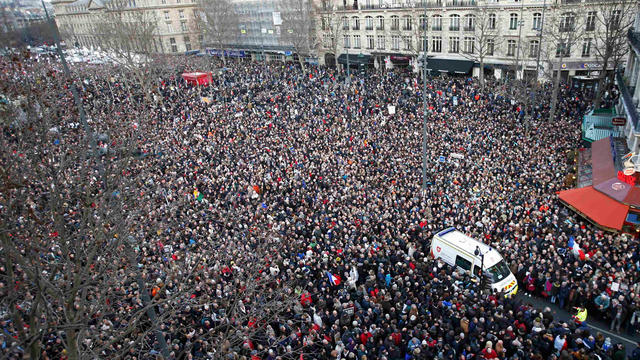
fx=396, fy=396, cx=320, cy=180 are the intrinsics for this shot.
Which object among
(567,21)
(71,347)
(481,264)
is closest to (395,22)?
(567,21)

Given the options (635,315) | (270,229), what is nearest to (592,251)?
(635,315)

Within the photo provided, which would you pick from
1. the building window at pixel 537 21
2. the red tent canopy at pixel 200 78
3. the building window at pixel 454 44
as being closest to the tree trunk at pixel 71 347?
the red tent canopy at pixel 200 78

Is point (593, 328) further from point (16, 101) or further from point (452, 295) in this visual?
point (16, 101)

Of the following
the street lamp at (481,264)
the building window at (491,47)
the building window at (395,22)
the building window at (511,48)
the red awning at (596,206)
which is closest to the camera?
the street lamp at (481,264)

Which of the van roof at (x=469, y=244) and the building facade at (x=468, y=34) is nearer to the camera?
the van roof at (x=469, y=244)

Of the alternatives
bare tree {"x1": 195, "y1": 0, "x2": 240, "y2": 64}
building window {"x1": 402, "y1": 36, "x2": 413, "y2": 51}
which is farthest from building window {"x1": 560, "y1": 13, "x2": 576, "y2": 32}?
bare tree {"x1": 195, "y1": 0, "x2": 240, "y2": 64}

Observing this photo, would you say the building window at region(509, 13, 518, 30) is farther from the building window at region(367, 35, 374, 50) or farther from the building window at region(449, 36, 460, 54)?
the building window at region(367, 35, 374, 50)

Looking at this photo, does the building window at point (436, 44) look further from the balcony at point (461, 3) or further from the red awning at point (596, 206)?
the red awning at point (596, 206)
